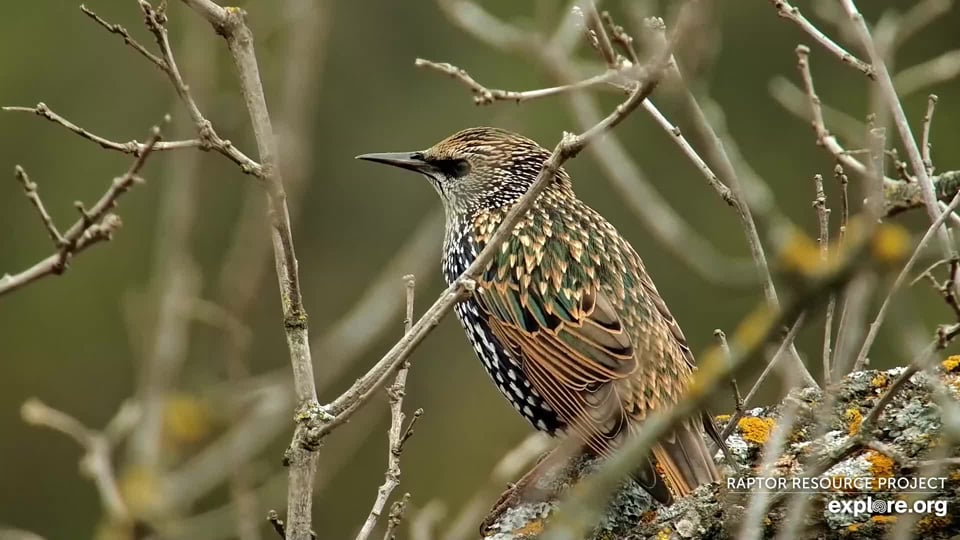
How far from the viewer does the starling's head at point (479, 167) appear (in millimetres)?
6379

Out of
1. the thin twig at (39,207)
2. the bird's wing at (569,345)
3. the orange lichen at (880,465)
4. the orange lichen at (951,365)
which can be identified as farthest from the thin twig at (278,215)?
the orange lichen at (951,365)

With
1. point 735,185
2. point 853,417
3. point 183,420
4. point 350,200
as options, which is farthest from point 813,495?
point 350,200

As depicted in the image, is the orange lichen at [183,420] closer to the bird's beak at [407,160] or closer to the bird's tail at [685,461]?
the bird's tail at [685,461]

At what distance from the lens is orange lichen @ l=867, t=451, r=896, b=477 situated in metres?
4.01

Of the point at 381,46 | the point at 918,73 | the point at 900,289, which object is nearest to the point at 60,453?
the point at 381,46

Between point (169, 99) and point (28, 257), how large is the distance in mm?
2142

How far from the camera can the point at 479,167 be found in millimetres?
6430

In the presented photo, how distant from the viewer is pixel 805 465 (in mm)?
4172

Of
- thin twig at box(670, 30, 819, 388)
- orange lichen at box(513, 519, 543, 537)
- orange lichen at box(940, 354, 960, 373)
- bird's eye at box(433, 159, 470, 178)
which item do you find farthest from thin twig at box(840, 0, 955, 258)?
bird's eye at box(433, 159, 470, 178)

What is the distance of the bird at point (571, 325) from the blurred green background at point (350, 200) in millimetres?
5966

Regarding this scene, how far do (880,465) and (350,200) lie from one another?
12.4 m

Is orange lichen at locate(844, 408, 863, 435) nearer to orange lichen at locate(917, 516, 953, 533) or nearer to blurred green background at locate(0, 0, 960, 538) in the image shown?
orange lichen at locate(917, 516, 953, 533)

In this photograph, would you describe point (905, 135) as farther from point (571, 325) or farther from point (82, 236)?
point (82, 236)

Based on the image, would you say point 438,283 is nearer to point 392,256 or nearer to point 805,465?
point 392,256
